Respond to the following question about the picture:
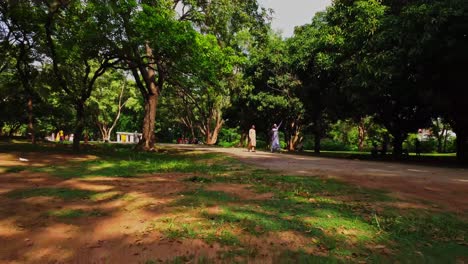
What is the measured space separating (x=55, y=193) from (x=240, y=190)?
3.27 metres

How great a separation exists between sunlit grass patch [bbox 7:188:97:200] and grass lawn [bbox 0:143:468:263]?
0.05 ft

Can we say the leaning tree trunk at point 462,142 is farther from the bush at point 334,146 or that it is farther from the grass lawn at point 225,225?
the bush at point 334,146

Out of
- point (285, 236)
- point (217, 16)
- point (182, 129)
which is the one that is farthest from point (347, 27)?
point (182, 129)

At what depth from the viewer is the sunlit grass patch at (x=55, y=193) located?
6.52 metres

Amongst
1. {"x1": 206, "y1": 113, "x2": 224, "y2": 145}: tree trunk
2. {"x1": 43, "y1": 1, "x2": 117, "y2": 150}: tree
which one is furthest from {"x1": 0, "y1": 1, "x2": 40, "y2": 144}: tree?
{"x1": 206, "y1": 113, "x2": 224, "y2": 145}: tree trunk

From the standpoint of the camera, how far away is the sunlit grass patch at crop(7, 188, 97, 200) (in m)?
6.52

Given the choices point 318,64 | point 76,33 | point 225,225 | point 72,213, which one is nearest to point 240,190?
point 225,225

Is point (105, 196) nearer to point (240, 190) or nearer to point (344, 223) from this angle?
point (240, 190)

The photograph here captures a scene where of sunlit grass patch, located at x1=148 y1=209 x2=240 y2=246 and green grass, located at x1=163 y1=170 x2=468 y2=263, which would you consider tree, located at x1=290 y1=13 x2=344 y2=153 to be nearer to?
green grass, located at x1=163 y1=170 x2=468 y2=263

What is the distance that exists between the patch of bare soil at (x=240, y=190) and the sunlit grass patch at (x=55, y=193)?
222 cm

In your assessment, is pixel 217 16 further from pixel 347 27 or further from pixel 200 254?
pixel 200 254

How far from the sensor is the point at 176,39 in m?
15.0

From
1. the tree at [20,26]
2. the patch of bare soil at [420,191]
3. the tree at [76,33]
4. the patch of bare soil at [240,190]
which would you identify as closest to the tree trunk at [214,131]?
the tree at [20,26]

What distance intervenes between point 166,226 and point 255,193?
2.48 meters
